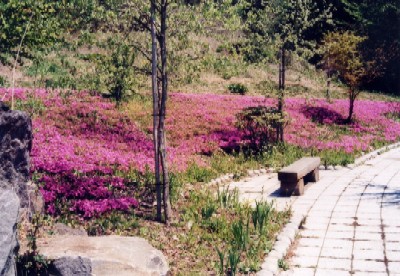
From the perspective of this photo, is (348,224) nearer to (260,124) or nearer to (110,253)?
(110,253)

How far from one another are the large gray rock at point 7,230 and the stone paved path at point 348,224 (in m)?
3.26

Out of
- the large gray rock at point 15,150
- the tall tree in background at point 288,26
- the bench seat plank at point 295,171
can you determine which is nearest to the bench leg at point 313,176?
the bench seat plank at point 295,171

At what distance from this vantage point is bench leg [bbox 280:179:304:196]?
1087 centimetres

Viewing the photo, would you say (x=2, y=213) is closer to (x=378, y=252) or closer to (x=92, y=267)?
(x=92, y=267)

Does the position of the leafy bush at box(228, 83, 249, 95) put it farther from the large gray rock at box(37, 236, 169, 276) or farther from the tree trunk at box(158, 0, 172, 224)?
the large gray rock at box(37, 236, 169, 276)

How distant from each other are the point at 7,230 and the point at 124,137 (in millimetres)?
10239

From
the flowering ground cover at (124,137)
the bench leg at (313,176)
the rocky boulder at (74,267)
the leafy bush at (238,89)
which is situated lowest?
the bench leg at (313,176)

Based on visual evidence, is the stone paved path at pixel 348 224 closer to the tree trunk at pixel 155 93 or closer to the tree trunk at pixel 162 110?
the tree trunk at pixel 162 110

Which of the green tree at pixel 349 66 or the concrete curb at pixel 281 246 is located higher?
the green tree at pixel 349 66

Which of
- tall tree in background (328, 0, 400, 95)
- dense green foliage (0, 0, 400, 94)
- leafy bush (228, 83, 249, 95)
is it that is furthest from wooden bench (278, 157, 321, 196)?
tall tree in background (328, 0, 400, 95)

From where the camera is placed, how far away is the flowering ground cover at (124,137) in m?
9.62

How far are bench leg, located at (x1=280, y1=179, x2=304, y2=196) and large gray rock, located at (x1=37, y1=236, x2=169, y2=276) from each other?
5.36 m

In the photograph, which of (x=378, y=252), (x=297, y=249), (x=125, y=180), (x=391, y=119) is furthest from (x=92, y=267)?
(x=391, y=119)

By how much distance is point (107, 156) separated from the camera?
12.0m
